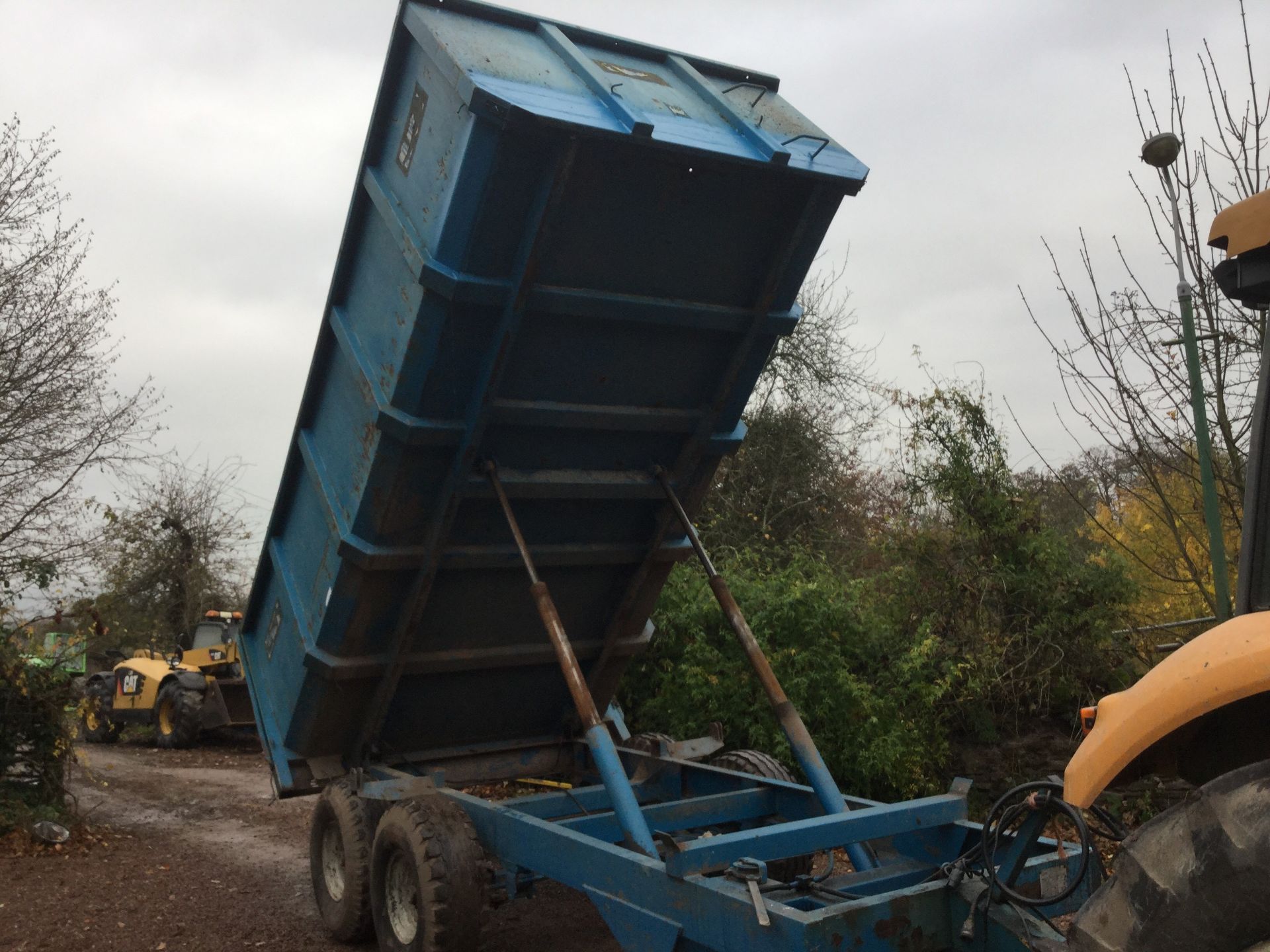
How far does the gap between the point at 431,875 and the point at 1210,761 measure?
2.97 metres

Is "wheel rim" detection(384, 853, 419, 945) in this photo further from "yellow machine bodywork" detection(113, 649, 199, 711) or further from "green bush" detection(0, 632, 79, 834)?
"yellow machine bodywork" detection(113, 649, 199, 711)

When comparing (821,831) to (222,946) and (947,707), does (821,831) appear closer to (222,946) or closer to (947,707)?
(222,946)

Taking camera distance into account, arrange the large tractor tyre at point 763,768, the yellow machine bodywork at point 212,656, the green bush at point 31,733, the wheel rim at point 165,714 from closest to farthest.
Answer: the large tractor tyre at point 763,768 → the green bush at point 31,733 → the wheel rim at point 165,714 → the yellow machine bodywork at point 212,656

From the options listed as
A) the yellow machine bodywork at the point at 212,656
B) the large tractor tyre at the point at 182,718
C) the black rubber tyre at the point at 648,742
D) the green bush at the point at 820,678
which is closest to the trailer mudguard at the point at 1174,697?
the black rubber tyre at the point at 648,742

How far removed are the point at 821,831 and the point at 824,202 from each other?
254 centimetres

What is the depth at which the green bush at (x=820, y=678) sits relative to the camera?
734cm

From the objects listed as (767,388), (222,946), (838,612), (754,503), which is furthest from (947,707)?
(767,388)

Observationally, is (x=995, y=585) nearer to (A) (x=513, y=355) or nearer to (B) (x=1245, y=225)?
(A) (x=513, y=355)

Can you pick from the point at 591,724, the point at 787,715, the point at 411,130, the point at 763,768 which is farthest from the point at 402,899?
the point at 411,130

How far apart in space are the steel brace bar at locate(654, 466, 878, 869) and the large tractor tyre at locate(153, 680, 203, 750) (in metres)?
10.7

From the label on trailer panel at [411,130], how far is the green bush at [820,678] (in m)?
4.39

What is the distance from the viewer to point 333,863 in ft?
17.9

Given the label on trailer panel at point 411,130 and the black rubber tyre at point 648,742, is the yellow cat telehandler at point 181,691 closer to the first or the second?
the black rubber tyre at point 648,742

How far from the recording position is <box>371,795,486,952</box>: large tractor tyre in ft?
14.2
